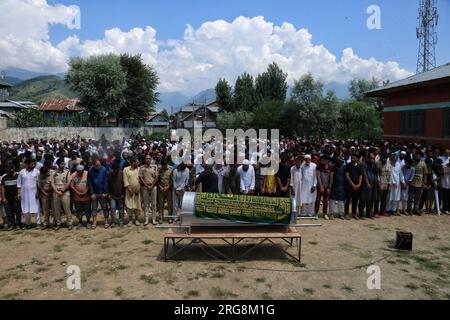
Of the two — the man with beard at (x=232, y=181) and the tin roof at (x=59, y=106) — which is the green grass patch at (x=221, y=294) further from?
the tin roof at (x=59, y=106)

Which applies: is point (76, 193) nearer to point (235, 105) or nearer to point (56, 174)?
point (56, 174)

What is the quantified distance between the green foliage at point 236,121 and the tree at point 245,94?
286 inches

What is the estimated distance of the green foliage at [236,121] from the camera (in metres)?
46.3

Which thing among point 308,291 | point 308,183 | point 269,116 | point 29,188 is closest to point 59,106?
point 269,116

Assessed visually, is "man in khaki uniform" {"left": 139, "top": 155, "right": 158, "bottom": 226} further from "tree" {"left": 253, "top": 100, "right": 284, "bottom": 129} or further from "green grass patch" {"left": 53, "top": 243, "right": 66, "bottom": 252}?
"tree" {"left": 253, "top": 100, "right": 284, "bottom": 129}

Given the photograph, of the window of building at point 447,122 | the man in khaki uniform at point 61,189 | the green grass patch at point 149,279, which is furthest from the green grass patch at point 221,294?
the window of building at point 447,122

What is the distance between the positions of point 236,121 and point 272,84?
12.1 m

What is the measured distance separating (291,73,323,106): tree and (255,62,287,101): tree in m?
16.5

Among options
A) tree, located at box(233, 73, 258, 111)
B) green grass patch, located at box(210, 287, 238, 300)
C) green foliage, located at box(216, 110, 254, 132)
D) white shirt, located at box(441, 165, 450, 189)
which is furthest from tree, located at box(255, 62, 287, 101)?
green grass patch, located at box(210, 287, 238, 300)

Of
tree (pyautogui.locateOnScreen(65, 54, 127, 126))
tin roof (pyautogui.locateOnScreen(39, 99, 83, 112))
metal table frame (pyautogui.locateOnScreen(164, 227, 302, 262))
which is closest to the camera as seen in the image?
metal table frame (pyautogui.locateOnScreen(164, 227, 302, 262))

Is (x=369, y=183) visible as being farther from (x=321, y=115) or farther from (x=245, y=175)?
(x=321, y=115)

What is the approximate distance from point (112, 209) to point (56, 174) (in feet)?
5.33

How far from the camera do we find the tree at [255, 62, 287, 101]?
55.2m
